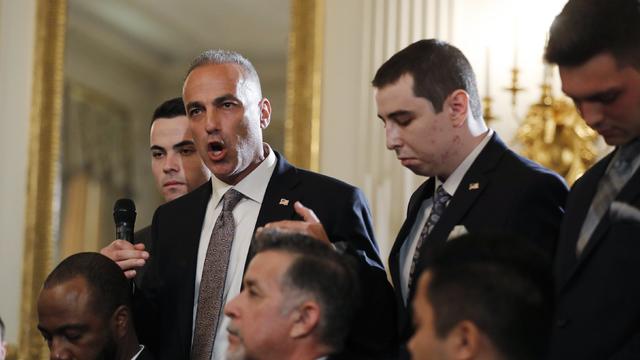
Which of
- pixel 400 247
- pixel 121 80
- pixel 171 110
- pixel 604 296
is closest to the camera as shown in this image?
pixel 604 296

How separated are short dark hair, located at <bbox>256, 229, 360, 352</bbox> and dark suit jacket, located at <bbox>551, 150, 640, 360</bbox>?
1.75 feet

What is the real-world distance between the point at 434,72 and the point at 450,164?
0.86 feet

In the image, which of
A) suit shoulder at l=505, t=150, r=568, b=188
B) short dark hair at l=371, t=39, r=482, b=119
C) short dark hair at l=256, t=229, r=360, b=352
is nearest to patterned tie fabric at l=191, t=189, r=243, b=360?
short dark hair at l=256, t=229, r=360, b=352

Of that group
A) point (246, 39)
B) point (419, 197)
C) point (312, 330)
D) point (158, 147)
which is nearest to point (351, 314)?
point (312, 330)

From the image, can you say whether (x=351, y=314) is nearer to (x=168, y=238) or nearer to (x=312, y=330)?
(x=312, y=330)

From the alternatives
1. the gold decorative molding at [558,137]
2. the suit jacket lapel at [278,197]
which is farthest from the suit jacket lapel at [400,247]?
the gold decorative molding at [558,137]

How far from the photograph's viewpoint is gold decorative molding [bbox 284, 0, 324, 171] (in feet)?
20.1

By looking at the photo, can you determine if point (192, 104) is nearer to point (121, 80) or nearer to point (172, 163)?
point (172, 163)

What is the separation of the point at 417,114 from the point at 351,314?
1.94 feet

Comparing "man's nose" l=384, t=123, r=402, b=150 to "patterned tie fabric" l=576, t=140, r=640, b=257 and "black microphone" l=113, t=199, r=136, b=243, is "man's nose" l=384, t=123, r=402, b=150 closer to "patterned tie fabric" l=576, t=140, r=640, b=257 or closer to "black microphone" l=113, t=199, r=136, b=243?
"patterned tie fabric" l=576, t=140, r=640, b=257

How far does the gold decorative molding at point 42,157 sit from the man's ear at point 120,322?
11.1ft

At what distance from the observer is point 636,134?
2381mm

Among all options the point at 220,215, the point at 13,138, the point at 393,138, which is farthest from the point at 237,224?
the point at 13,138

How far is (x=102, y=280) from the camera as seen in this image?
3.25m
